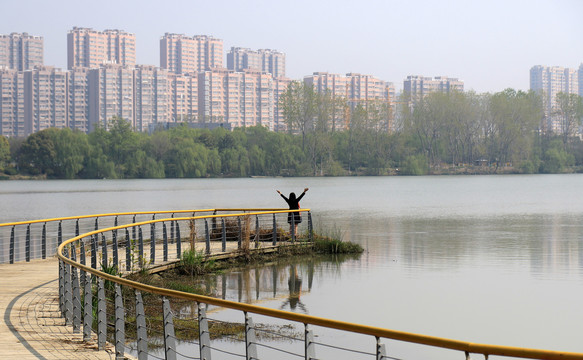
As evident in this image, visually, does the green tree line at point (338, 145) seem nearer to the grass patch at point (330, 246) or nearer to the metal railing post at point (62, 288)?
the grass patch at point (330, 246)

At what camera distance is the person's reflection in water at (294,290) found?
16.4m

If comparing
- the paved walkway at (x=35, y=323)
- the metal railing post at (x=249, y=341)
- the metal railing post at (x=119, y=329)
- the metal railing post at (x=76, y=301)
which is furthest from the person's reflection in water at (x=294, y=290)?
the metal railing post at (x=249, y=341)

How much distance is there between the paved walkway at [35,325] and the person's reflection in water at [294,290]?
184 inches

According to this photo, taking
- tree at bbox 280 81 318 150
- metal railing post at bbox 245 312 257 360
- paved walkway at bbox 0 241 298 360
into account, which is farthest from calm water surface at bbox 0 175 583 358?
tree at bbox 280 81 318 150

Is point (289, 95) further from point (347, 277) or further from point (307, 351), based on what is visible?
point (307, 351)

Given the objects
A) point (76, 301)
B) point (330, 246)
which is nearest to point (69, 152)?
point (330, 246)

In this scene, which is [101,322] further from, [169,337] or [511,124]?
[511,124]

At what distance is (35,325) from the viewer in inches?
397

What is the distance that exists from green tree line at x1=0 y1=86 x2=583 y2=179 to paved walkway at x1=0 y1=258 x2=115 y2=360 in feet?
298

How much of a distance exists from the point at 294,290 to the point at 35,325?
8.80m

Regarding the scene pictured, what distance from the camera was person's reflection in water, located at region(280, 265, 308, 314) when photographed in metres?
16.4

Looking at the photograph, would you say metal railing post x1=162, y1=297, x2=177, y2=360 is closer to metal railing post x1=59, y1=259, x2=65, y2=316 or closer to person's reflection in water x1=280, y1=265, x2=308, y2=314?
metal railing post x1=59, y1=259, x2=65, y2=316

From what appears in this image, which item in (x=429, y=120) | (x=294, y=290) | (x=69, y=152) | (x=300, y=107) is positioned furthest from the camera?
(x=429, y=120)

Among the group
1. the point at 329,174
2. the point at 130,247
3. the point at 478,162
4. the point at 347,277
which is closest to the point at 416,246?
the point at 347,277
